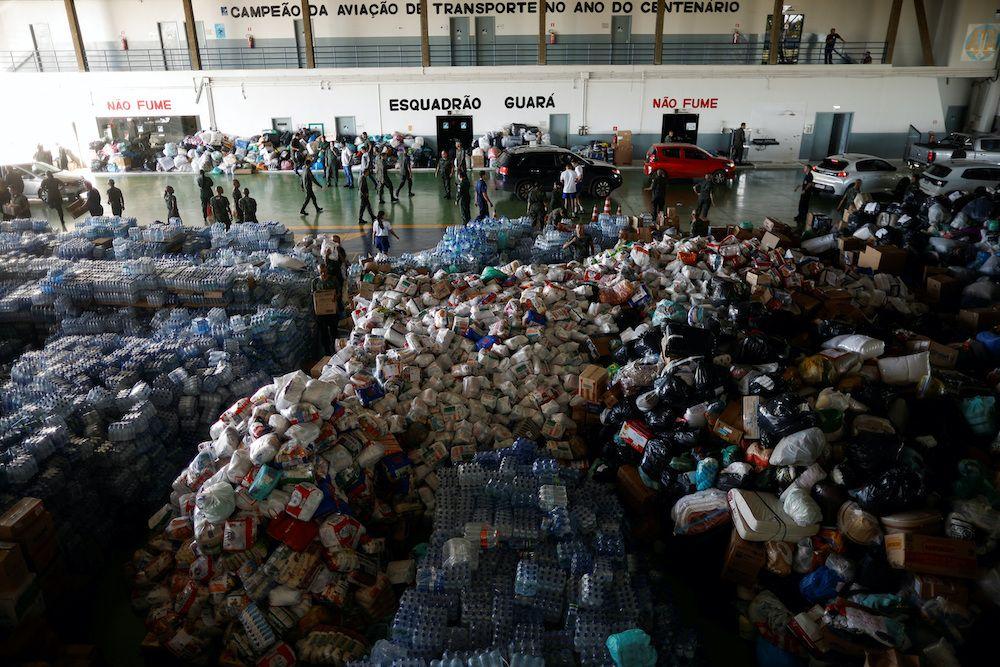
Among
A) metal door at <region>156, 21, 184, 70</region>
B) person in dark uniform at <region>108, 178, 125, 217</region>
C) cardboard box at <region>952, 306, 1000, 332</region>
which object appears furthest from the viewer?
metal door at <region>156, 21, 184, 70</region>

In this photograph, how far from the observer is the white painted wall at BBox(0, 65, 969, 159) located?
2225 cm

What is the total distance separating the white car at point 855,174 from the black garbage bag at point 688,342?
43.2 feet

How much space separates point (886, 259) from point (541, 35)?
16.5 meters

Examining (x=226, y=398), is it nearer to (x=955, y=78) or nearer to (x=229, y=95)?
(x=229, y=95)

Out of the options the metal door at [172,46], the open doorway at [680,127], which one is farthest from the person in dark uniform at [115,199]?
the open doorway at [680,127]

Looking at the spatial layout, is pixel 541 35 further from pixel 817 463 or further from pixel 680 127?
pixel 817 463

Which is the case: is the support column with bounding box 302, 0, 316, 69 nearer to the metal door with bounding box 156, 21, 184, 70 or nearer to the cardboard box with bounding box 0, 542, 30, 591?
the metal door with bounding box 156, 21, 184, 70

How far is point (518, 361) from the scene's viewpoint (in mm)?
7055

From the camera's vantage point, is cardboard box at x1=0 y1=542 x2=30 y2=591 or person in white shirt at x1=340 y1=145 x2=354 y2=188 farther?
person in white shirt at x1=340 y1=145 x2=354 y2=188

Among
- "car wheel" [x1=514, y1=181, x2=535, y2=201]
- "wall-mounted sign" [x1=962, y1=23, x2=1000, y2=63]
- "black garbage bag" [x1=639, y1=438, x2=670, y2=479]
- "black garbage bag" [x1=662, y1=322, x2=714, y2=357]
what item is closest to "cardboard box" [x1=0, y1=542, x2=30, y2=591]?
"black garbage bag" [x1=639, y1=438, x2=670, y2=479]

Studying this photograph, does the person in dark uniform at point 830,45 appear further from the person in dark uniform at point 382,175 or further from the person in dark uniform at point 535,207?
the person in dark uniform at point 382,175

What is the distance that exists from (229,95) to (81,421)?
815 inches

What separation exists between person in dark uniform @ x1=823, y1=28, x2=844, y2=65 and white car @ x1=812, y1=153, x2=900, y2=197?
265 inches

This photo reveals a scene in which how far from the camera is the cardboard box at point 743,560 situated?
471 cm
